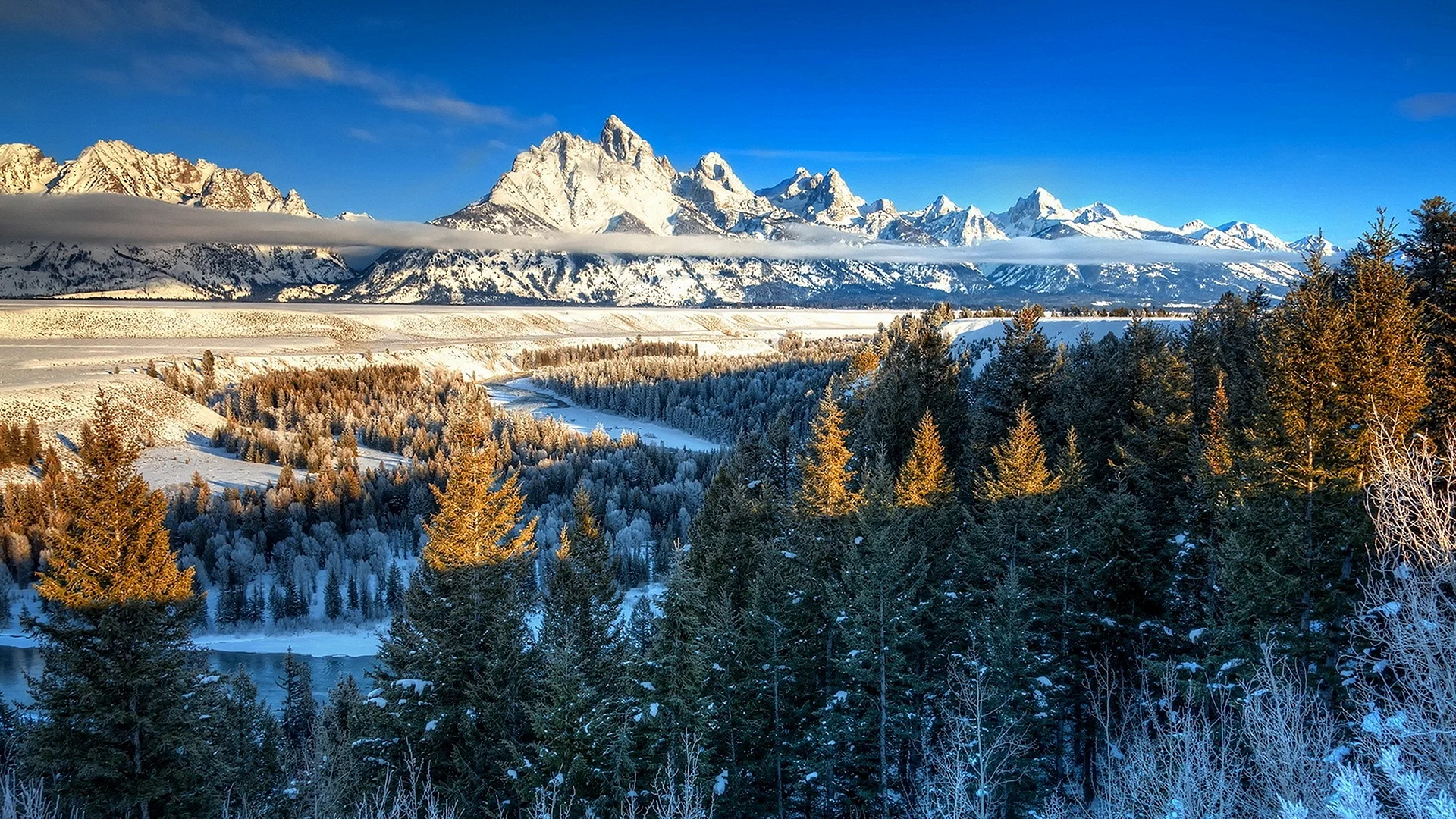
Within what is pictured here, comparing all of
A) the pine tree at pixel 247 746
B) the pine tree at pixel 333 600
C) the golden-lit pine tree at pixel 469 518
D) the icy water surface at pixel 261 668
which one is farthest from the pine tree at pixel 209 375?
the golden-lit pine tree at pixel 469 518

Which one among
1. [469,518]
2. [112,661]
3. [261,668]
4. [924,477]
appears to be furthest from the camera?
[261,668]

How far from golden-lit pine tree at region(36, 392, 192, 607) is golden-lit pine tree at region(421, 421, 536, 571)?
6.06 m

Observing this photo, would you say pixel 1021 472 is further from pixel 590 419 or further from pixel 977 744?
pixel 590 419

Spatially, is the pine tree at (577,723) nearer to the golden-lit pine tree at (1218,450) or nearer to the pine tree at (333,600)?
the golden-lit pine tree at (1218,450)

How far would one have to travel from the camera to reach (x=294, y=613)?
6053 centimetres

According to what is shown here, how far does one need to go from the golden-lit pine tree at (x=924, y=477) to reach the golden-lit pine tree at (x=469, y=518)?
47.7ft

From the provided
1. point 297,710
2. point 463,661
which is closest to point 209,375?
point 297,710

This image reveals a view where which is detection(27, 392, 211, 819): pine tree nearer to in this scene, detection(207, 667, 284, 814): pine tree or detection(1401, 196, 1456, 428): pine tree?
detection(207, 667, 284, 814): pine tree

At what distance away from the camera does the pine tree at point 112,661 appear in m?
15.4

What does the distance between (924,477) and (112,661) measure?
24971mm

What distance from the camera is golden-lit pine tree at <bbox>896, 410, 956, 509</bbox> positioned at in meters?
27.3

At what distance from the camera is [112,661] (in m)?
15.7

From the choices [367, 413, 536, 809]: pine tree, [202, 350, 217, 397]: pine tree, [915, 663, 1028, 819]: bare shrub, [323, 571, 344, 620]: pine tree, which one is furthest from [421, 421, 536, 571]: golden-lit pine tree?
[202, 350, 217, 397]: pine tree

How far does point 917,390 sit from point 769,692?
20.7 meters
